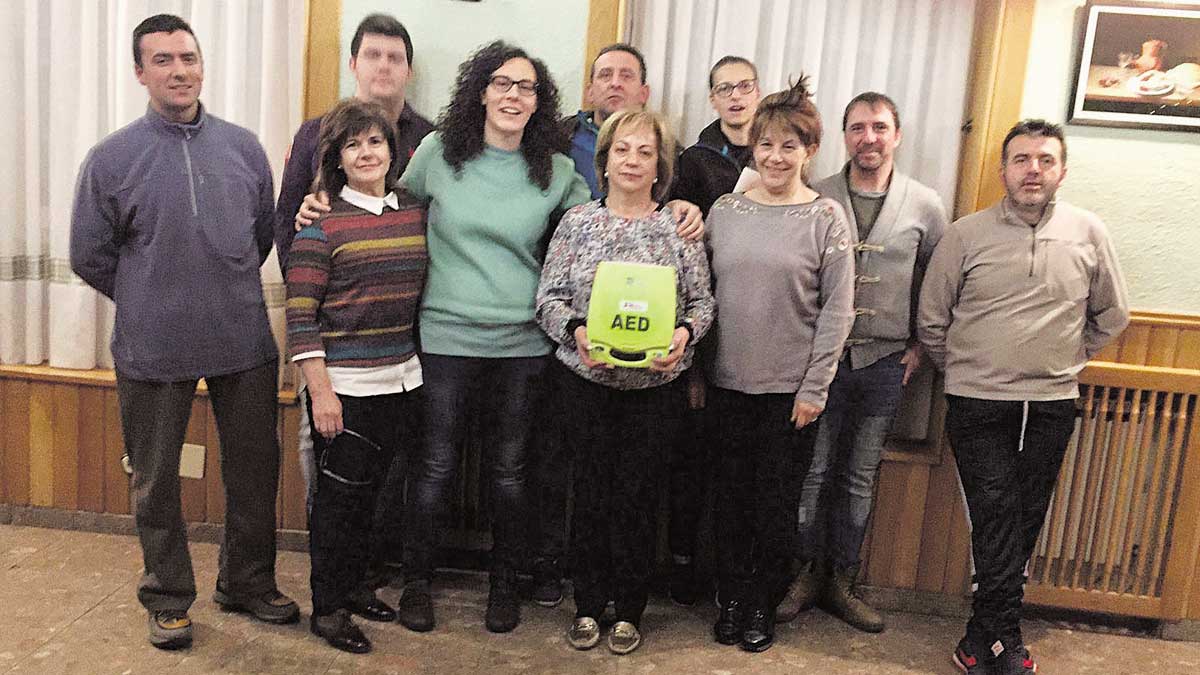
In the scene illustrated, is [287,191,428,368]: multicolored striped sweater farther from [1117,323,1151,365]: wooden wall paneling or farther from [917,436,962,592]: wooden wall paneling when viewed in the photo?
[1117,323,1151,365]: wooden wall paneling

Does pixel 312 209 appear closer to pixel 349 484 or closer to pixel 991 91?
pixel 349 484

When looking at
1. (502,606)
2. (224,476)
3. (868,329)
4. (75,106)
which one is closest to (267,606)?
(224,476)

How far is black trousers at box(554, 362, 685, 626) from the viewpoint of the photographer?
2.45 m

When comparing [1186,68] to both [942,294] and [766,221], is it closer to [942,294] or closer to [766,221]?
[942,294]

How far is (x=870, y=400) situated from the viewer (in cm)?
270

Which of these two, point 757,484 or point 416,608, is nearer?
point 757,484

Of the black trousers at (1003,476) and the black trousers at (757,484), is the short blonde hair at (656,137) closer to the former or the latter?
the black trousers at (757,484)

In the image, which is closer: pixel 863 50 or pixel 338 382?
pixel 338 382

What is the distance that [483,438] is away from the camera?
2.66 meters

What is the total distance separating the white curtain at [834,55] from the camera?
2830 millimetres

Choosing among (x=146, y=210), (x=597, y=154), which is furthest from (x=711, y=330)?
(x=146, y=210)

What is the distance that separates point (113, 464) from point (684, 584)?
5.89ft

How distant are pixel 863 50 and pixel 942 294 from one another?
2.55 feet

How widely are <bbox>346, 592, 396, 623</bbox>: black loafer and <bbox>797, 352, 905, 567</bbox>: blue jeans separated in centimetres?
112
